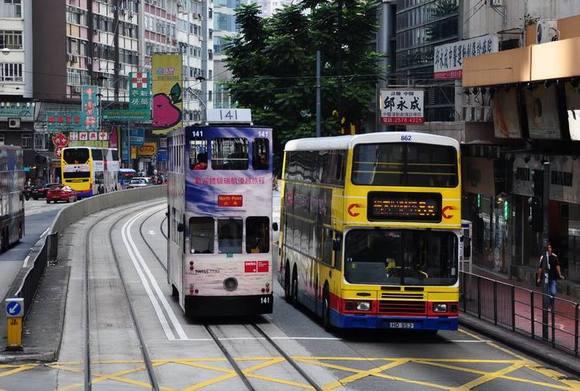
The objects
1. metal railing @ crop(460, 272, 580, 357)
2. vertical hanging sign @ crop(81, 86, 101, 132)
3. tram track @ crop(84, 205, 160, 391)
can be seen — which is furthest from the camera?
vertical hanging sign @ crop(81, 86, 101, 132)

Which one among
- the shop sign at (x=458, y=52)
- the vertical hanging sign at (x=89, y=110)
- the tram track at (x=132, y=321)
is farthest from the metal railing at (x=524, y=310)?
the vertical hanging sign at (x=89, y=110)

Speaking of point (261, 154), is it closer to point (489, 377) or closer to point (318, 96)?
point (489, 377)

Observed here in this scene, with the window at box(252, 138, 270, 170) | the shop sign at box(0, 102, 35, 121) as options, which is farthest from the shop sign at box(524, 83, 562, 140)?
the shop sign at box(0, 102, 35, 121)

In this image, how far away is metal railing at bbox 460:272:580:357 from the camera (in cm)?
2195

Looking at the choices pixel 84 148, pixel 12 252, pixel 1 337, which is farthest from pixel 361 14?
pixel 84 148

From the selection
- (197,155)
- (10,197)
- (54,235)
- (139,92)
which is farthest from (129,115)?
(197,155)

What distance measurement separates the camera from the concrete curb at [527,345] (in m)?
20.5

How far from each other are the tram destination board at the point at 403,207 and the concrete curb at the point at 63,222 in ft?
21.3

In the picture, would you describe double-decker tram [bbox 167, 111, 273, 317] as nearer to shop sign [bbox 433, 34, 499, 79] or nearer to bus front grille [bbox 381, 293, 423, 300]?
bus front grille [bbox 381, 293, 423, 300]

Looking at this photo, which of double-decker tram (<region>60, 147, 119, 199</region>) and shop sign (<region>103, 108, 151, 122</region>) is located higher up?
shop sign (<region>103, 108, 151, 122</region>)

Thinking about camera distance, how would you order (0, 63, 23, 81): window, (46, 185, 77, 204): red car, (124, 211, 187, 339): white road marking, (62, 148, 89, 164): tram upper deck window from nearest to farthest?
(124, 211, 187, 339): white road marking → (46, 185, 77, 204): red car → (62, 148, 89, 164): tram upper deck window → (0, 63, 23, 81): window

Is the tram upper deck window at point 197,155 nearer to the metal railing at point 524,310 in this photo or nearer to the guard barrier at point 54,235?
the guard barrier at point 54,235

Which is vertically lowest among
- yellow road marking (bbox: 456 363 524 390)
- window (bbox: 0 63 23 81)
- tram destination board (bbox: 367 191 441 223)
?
yellow road marking (bbox: 456 363 524 390)

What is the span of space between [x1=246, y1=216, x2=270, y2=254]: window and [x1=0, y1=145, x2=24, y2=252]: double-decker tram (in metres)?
22.1
